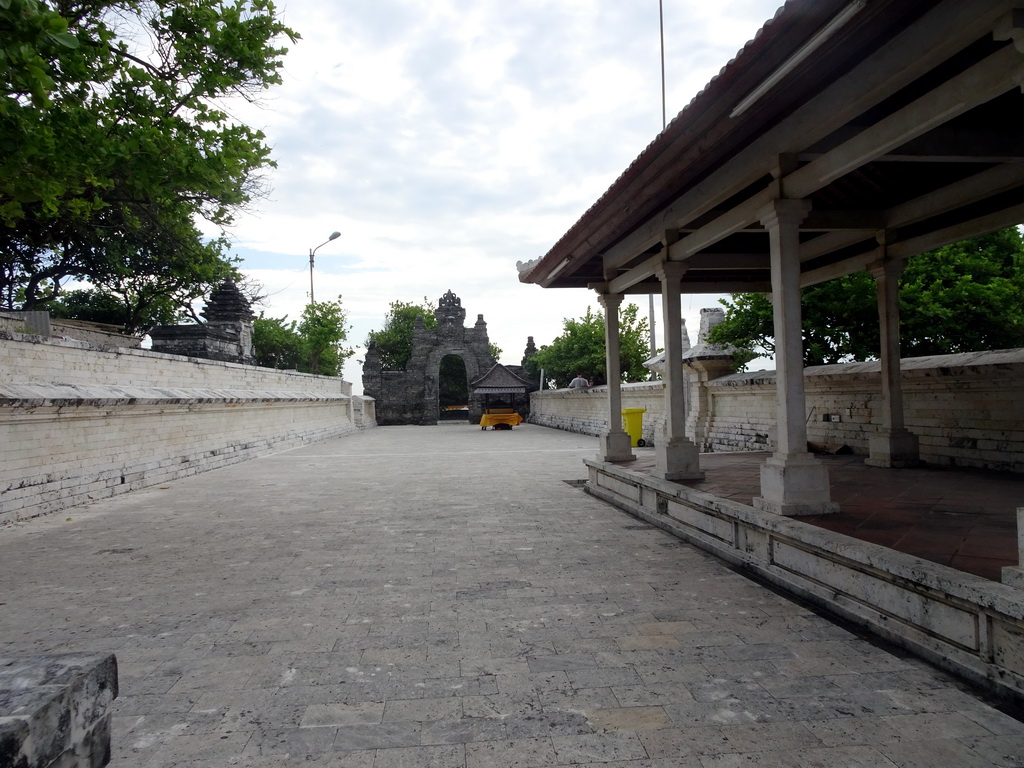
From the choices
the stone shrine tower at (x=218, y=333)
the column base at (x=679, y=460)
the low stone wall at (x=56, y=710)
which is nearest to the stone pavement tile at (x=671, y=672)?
the low stone wall at (x=56, y=710)

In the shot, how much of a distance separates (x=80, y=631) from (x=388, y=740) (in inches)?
93.3

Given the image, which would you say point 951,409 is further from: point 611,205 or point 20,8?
point 20,8

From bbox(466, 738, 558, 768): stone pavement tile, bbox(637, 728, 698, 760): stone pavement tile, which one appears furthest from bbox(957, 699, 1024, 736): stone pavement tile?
bbox(466, 738, 558, 768): stone pavement tile

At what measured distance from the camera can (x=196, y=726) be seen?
2.59 m

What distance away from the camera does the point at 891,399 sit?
7.07 meters

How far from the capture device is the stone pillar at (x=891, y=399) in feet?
22.8

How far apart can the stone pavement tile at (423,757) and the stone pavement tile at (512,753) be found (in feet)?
0.13

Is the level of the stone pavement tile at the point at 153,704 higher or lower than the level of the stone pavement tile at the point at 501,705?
higher

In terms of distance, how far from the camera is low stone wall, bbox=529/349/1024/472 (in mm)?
6258

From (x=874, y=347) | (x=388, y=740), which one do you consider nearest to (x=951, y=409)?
(x=874, y=347)

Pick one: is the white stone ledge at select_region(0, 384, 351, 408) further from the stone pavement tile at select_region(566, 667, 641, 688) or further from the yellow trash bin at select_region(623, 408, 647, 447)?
the yellow trash bin at select_region(623, 408, 647, 447)

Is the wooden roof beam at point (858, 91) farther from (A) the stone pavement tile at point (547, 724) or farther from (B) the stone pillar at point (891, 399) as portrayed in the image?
(A) the stone pavement tile at point (547, 724)

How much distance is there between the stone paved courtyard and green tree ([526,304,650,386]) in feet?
81.4

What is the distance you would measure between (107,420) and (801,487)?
898cm
